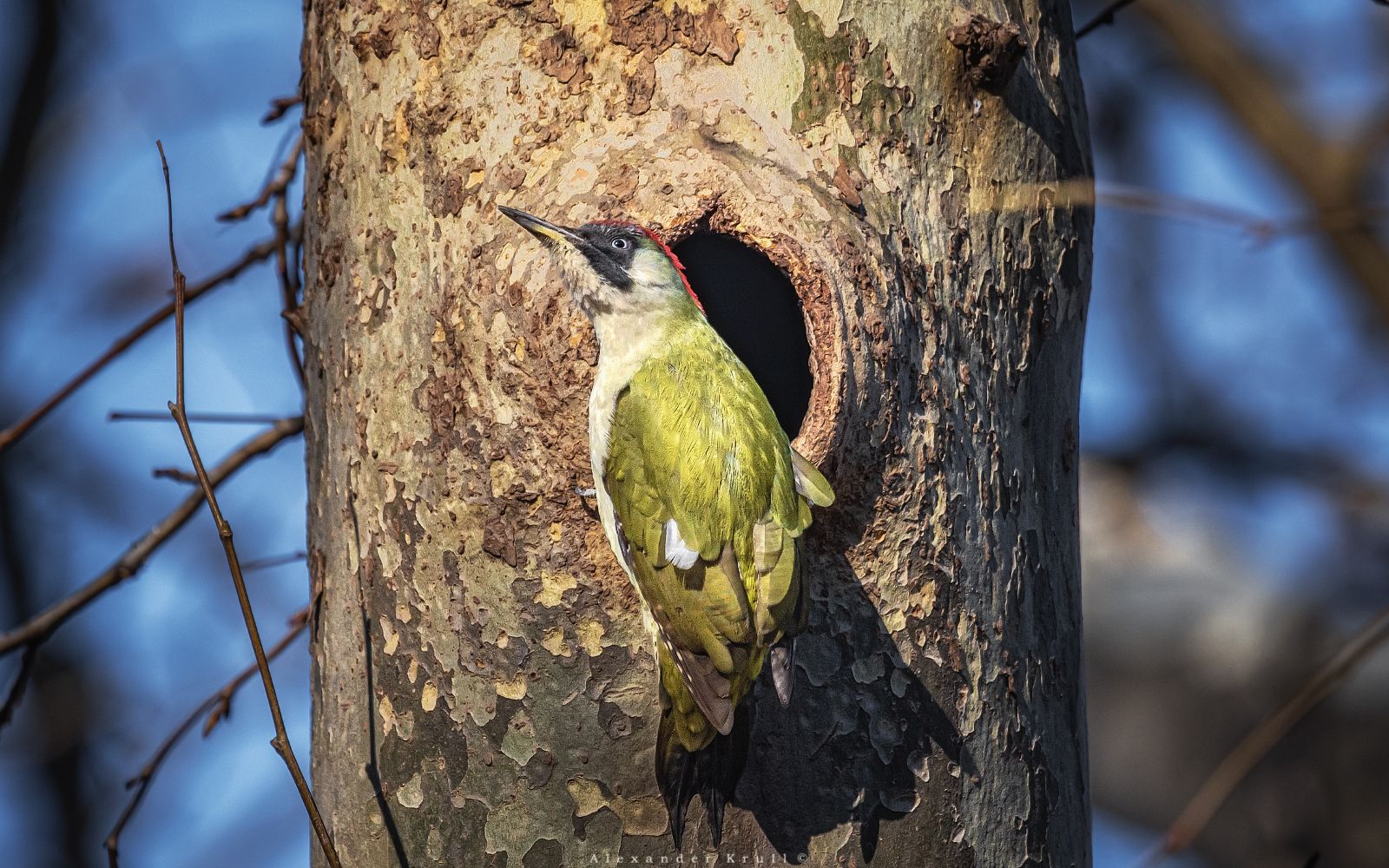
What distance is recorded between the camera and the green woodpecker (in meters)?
2.06

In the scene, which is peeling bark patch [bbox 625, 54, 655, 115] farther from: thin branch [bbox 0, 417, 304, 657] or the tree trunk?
thin branch [bbox 0, 417, 304, 657]

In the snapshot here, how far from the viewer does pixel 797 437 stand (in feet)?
7.10

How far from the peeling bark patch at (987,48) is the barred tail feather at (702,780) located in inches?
49.8

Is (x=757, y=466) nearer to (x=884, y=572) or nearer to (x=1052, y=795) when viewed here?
(x=884, y=572)

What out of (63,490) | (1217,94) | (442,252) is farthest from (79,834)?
(1217,94)

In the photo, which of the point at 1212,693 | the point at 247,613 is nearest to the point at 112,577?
the point at 247,613

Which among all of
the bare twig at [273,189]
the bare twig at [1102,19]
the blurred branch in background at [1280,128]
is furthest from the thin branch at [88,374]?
the blurred branch in background at [1280,128]

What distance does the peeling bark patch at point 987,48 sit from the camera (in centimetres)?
227

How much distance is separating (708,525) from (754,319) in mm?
1078

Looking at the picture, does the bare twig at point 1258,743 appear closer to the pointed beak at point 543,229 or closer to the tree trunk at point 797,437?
the tree trunk at point 797,437

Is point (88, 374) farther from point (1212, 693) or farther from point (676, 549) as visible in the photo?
point (1212, 693)

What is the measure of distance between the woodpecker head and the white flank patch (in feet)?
1.39

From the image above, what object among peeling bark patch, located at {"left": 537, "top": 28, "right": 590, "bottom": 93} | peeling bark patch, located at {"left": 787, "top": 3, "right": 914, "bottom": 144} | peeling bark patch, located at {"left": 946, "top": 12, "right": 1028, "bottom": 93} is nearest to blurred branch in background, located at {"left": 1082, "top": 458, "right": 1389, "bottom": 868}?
peeling bark patch, located at {"left": 946, "top": 12, "right": 1028, "bottom": 93}

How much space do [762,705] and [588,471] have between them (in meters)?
0.50
